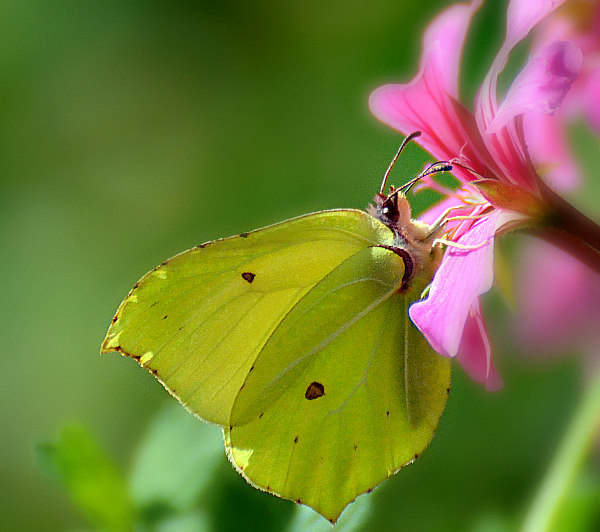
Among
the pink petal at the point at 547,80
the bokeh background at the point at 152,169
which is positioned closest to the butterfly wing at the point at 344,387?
the pink petal at the point at 547,80

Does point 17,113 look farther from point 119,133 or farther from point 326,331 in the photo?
point 326,331

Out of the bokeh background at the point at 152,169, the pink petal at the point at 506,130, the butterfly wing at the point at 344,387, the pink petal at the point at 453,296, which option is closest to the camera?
the pink petal at the point at 453,296

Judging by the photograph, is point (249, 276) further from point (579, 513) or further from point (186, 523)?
point (579, 513)

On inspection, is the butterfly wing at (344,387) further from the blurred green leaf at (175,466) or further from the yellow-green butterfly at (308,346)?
the blurred green leaf at (175,466)

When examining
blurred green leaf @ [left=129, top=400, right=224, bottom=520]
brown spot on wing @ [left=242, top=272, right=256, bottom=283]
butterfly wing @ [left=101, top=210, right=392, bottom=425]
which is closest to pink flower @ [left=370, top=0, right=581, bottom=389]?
butterfly wing @ [left=101, top=210, right=392, bottom=425]

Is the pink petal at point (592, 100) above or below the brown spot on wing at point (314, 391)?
above

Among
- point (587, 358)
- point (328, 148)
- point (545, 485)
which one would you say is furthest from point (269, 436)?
point (328, 148)

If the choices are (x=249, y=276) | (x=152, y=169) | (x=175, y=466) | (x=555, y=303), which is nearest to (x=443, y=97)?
(x=249, y=276)
